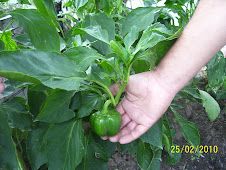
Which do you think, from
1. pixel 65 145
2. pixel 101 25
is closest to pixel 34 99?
pixel 65 145

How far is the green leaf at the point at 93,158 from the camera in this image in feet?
2.38

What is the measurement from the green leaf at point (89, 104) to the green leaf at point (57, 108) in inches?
1.6

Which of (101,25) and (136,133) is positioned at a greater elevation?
(101,25)

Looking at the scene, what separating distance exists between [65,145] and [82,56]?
274 millimetres

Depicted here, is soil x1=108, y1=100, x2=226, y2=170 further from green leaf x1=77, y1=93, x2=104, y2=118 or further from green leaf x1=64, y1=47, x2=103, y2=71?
green leaf x1=64, y1=47, x2=103, y2=71

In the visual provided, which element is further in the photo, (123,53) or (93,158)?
(93,158)

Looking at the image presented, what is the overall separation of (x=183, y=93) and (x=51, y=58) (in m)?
0.78

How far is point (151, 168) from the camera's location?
0.97m

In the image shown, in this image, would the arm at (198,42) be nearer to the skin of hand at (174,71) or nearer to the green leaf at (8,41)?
the skin of hand at (174,71)

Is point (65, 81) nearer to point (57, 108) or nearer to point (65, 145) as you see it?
point (57, 108)

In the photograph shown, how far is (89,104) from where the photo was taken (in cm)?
66

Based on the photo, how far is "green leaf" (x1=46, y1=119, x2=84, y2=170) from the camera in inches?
23.5

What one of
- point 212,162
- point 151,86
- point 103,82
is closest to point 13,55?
point 103,82
